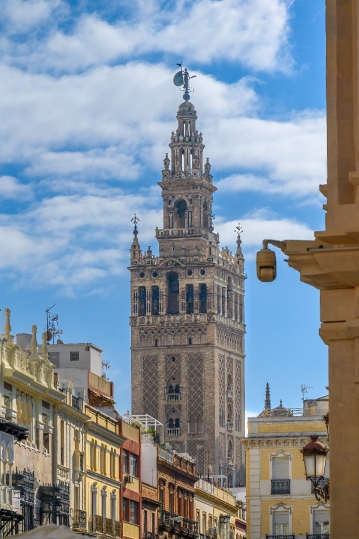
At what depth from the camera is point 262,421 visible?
3241 inches

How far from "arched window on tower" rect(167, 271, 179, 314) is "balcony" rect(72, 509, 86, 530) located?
115 metres

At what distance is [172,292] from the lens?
609 feet

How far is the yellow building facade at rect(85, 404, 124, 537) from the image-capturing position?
7144 centimetres

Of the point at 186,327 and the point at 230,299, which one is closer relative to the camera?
the point at 186,327

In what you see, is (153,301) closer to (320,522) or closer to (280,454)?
(280,454)

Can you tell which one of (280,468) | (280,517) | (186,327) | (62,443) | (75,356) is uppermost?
(186,327)

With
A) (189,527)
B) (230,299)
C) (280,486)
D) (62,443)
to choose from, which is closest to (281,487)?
(280,486)

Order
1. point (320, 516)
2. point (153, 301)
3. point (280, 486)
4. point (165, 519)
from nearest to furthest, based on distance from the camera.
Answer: point (320, 516) < point (280, 486) < point (165, 519) < point (153, 301)

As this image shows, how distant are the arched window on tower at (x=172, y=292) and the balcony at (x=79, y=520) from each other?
379 ft

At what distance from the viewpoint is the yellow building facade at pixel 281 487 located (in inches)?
3076

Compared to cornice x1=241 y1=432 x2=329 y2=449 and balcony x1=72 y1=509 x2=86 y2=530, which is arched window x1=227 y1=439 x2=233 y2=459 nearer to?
cornice x1=241 y1=432 x2=329 y2=449

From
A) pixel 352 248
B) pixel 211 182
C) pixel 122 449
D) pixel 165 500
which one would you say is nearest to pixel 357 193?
pixel 352 248

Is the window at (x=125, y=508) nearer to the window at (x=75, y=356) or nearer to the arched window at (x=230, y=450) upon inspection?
the window at (x=75, y=356)

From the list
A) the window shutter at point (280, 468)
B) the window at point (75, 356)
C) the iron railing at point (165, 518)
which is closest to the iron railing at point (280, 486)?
the window shutter at point (280, 468)
